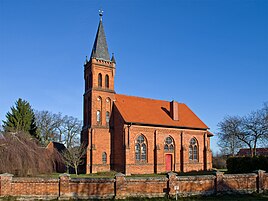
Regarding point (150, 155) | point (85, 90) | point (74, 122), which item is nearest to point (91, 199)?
point (150, 155)

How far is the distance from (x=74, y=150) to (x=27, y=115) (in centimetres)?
859

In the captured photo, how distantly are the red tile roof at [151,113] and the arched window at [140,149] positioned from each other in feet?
7.69

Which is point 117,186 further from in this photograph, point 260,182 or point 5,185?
point 260,182

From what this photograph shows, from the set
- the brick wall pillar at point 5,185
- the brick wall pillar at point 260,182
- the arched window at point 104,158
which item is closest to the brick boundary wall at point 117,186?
the brick wall pillar at point 5,185

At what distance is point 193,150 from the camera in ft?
126

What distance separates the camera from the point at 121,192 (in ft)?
47.2

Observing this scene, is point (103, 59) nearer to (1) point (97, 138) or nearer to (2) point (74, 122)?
(1) point (97, 138)

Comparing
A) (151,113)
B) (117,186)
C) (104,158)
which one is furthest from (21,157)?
(151,113)

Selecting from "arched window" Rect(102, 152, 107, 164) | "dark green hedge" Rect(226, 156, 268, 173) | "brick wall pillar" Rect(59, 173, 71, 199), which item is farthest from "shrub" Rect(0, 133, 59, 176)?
"dark green hedge" Rect(226, 156, 268, 173)

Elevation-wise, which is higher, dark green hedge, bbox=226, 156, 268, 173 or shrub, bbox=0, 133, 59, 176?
shrub, bbox=0, 133, 59, 176

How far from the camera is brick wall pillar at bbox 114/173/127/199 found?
47.1ft

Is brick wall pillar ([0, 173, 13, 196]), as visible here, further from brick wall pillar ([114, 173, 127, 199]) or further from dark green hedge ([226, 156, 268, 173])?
dark green hedge ([226, 156, 268, 173])

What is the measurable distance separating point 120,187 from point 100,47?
26.4 metres

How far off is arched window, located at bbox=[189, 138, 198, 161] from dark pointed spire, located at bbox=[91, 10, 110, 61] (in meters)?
17.2
